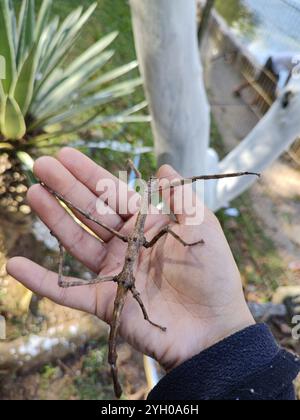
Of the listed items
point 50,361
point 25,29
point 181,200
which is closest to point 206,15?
point 25,29

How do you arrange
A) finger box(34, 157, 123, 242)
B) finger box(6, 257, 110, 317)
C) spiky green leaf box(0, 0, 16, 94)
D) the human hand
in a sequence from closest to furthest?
the human hand → finger box(6, 257, 110, 317) → finger box(34, 157, 123, 242) → spiky green leaf box(0, 0, 16, 94)

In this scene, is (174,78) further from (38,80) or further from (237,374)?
(38,80)

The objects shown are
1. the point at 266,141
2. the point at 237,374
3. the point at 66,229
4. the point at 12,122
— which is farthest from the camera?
the point at 12,122

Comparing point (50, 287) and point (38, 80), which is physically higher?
point (38, 80)

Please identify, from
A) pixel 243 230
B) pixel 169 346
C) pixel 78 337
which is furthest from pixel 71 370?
pixel 243 230

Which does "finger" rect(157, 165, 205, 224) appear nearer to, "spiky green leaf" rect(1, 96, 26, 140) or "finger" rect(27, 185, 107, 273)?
"finger" rect(27, 185, 107, 273)

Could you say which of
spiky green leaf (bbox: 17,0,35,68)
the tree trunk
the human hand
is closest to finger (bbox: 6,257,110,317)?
the human hand

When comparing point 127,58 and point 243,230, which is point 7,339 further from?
point 127,58
